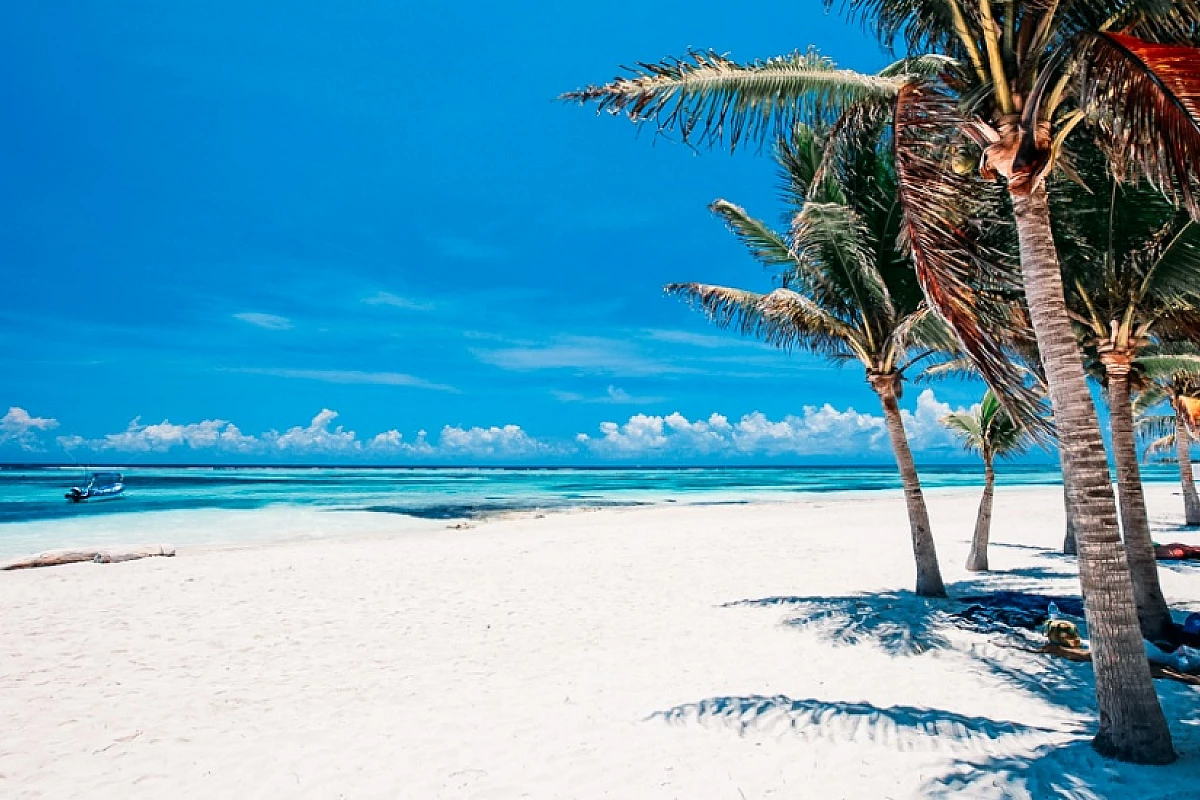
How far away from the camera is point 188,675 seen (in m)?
6.36

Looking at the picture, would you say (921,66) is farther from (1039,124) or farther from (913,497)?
(913,497)

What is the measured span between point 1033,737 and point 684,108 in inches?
193

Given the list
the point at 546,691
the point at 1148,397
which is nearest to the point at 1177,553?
the point at 1148,397

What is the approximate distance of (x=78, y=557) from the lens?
14.2 meters

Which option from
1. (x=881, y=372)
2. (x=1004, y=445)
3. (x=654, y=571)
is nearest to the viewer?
(x=881, y=372)

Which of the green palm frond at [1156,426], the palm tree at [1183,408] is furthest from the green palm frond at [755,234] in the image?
the green palm frond at [1156,426]

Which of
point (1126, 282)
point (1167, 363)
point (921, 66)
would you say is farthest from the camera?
point (1167, 363)

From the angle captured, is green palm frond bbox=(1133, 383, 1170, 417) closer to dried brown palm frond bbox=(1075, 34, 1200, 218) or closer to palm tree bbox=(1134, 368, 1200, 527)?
palm tree bbox=(1134, 368, 1200, 527)

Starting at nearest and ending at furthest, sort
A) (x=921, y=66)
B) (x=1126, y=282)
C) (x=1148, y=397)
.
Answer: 1. (x=921, y=66)
2. (x=1126, y=282)
3. (x=1148, y=397)

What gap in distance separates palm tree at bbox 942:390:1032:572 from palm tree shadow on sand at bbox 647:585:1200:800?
4.22m

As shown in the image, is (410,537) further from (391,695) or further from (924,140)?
(924,140)

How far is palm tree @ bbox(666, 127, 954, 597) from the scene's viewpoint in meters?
8.10

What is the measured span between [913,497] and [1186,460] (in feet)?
47.4

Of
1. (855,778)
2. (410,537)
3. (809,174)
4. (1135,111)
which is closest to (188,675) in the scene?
(855,778)
